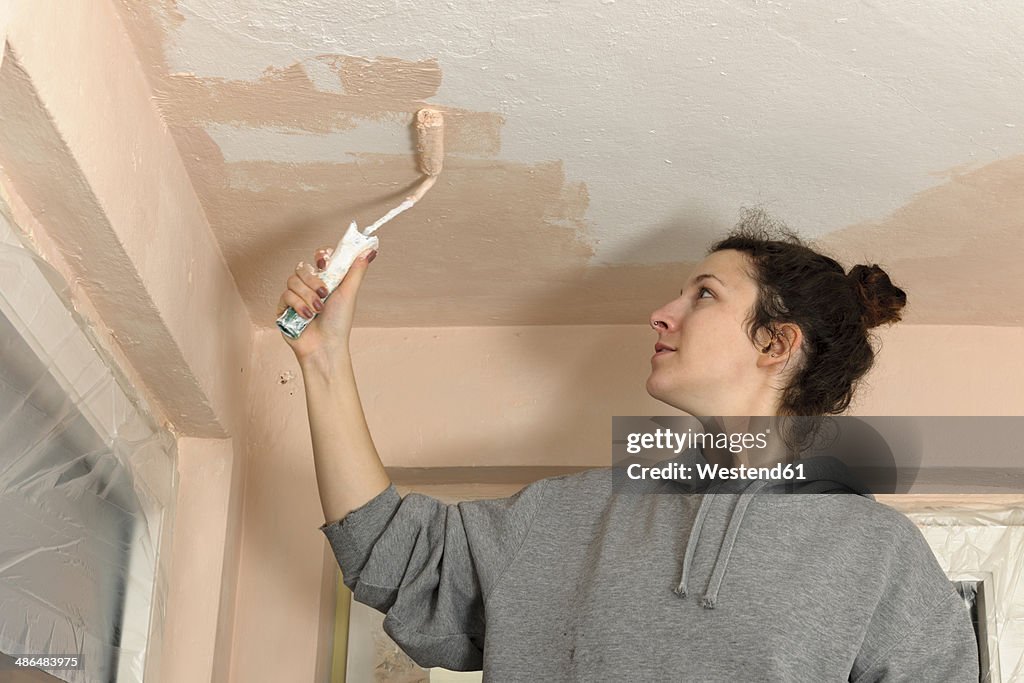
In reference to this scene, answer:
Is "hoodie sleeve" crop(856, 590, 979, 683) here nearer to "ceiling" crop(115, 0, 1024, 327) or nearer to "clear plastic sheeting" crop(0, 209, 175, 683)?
"ceiling" crop(115, 0, 1024, 327)

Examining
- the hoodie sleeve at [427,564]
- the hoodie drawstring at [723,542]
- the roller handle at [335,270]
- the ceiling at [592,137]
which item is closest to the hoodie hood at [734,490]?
the hoodie drawstring at [723,542]

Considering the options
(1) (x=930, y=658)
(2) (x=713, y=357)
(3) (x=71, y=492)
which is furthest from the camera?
(2) (x=713, y=357)

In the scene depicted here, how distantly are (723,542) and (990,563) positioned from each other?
0.75 metres

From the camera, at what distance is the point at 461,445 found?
194 cm

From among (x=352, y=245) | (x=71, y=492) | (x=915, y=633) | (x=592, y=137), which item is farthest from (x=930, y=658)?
(x=71, y=492)

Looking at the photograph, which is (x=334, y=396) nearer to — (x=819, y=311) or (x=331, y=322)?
(x=331, y=322)

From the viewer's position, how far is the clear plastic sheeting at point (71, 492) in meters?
1.28

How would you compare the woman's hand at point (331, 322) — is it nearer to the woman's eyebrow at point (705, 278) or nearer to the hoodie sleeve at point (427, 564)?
the hoodie sleeve at point (427, 564)

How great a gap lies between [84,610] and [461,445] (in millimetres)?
681

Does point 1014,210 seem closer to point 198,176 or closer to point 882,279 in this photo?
point 882,279

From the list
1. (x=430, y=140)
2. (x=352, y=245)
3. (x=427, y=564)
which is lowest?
(x=427, y=564)

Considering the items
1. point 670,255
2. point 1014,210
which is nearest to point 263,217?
point 670,255

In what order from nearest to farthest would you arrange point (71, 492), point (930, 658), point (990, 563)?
point (930, 658)
point (71, 492)
point (990, 563)

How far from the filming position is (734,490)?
1.47 metres
